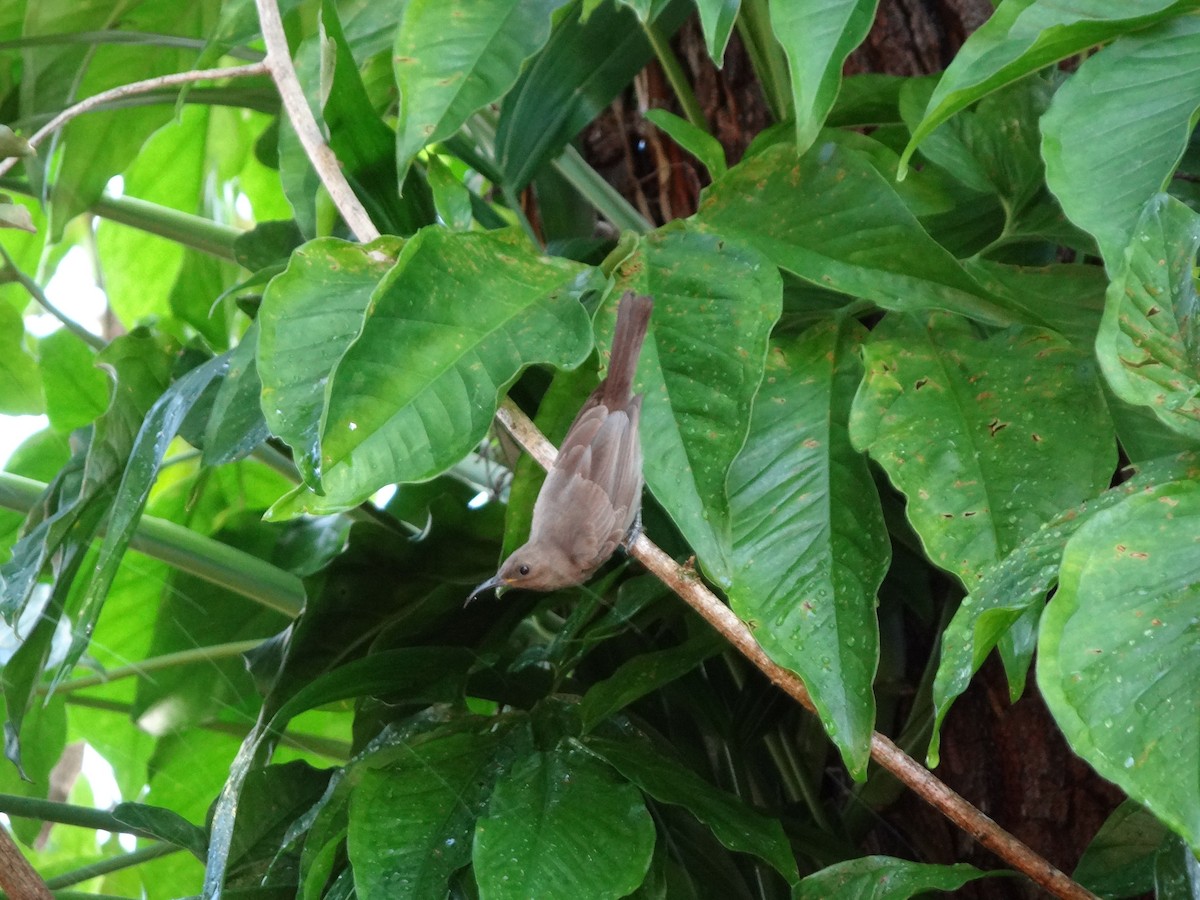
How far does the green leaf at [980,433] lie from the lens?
763 mm

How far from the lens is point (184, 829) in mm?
1157

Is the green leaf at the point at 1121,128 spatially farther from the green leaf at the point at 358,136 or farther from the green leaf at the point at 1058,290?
the green leaf at the point at 358,136

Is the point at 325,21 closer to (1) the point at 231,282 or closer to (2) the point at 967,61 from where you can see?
(2) the point at 967,61

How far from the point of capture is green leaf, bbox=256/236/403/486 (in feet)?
2.51

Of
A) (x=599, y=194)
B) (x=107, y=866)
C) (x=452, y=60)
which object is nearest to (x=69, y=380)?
(x=107, y=866)

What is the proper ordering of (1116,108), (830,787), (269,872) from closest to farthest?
1. (1116,108)
2. (269,872)
3. (830,787)

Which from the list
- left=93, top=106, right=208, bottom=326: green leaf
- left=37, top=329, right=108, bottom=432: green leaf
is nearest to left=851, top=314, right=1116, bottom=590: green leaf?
left=93, top=106, right=208, bottom=326: green leaf

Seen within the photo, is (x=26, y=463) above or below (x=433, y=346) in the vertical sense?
below

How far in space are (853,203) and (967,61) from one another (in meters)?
0.14

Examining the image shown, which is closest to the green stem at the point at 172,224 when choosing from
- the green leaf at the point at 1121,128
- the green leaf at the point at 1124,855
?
the green leaf at the point at 1121,128

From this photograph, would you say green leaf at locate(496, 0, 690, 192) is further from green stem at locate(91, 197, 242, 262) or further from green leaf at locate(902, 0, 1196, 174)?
green leaf at locate(902, 0, 1196, 174)

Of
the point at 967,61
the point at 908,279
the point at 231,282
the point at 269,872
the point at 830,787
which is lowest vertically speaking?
the point at 830,787

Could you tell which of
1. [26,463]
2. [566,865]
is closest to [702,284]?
[566,865]

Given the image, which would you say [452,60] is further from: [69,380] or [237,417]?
[69,380]
